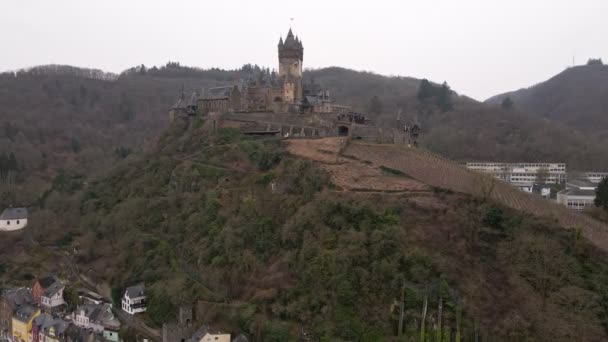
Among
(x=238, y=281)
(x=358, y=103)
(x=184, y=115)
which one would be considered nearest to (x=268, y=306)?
(x=238, y=281)

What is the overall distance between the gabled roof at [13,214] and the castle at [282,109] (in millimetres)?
16174

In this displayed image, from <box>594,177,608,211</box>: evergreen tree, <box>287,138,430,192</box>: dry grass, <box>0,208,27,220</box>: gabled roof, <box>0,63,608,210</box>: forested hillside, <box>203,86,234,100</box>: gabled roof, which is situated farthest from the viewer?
<box>0,63,608,210</box>: forested hillside

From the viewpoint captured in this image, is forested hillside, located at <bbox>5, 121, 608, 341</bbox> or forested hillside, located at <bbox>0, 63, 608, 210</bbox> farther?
forested hillside, located at <bbox>0, 63, 608, 210</bbox>

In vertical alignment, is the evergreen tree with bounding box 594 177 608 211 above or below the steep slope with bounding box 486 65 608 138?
below

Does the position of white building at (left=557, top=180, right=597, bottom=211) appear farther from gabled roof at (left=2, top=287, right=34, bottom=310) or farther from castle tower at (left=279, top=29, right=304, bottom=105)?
gabled roof at (left=2, top=287, right=34, bottom=310)

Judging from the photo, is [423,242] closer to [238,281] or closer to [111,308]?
[238,281]

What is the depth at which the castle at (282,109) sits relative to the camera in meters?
41.6

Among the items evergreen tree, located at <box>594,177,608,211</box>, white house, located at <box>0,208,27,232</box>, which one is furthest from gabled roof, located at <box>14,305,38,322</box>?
evergreen tree, located at <box>594,177,608,211</box>

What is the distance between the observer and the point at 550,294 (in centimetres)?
2317

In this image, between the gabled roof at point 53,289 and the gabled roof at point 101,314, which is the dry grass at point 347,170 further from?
the gabled roof at point 53,289

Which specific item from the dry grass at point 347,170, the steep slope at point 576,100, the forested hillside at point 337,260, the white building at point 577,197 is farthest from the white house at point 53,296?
the steep slope at point 576,100

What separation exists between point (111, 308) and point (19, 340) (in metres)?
7.39

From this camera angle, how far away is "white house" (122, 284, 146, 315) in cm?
3052

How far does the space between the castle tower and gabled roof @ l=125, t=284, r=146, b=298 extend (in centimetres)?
2330
